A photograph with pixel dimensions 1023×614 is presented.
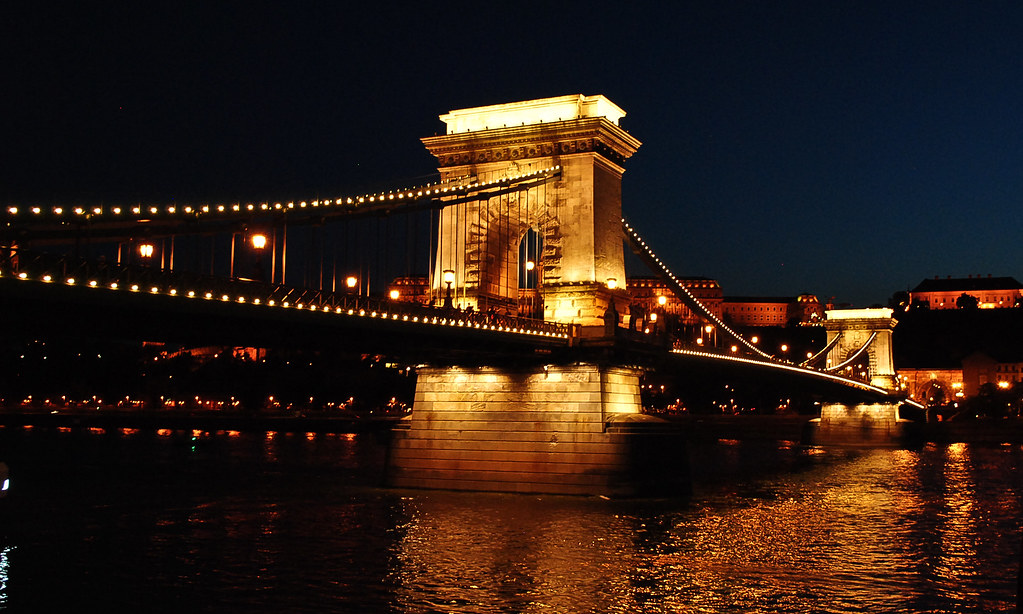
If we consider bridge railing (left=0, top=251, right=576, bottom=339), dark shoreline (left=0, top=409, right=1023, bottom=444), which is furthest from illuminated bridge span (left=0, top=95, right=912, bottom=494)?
dark shoreline (left=0, top=409, right=1023, bottom=444)

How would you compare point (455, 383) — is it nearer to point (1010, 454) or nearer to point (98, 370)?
point (1010, 454)

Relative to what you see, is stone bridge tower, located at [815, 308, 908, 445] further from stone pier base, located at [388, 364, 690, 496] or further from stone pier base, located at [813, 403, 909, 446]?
stone pier base, located at [388, 364, 690, 496]

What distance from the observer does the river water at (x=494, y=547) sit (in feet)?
65.4

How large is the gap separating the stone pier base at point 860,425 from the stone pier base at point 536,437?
51330 millimetres

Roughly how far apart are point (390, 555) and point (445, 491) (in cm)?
1030

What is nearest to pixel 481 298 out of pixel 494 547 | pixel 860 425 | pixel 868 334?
pixel 494 547

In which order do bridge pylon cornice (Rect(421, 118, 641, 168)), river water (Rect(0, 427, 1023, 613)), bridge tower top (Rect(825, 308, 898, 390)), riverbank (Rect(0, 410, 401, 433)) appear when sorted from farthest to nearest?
riverbank (Rect(0, 410, 401, 433)) < bridge tower top (Rect(825, 308, 898, 390)) < bridge pylon cornice (Rect(421, 118, 641, 168)) < river water (Rect(0, 427, 1023, 613))

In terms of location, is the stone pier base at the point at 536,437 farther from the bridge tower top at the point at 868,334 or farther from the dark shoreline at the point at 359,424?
the bridge tower top at the point at 868,334

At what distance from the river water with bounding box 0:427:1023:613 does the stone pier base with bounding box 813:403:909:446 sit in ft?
122

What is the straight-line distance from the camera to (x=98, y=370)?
110 m

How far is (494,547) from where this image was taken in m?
25.0

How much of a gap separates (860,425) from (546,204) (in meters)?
52.9

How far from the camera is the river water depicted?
19.9 m

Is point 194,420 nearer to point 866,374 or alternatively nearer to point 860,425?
point 860,425
